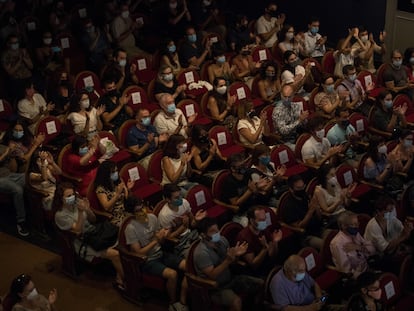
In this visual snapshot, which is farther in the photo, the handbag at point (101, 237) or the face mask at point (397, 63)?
the face mask at point (397, 63)

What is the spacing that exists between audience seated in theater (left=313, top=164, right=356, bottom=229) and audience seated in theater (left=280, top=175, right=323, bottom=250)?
0.61 ft

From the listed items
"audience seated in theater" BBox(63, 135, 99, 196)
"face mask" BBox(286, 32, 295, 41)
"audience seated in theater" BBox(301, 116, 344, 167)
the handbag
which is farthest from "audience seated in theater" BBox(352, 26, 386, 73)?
the handbag

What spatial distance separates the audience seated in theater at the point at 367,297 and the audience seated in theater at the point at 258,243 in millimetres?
796

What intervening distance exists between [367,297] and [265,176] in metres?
1.84

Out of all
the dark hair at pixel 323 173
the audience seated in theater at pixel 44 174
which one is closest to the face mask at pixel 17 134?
the audience seated in theater at pixel 44 174

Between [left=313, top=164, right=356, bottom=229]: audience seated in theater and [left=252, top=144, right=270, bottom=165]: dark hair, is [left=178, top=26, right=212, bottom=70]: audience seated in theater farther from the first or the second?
[left=313, top=164, right=356, bottom=229]: audience seated in theater

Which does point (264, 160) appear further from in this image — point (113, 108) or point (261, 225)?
point (113, 108)

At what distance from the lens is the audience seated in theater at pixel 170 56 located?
30.6 ft

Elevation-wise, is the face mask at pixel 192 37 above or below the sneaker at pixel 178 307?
above

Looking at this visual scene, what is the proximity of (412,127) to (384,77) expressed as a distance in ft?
3.21

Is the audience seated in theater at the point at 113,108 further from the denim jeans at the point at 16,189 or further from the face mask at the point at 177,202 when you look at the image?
the face mask at the point at 177,202

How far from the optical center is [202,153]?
24.8 feet

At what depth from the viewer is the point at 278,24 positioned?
1051cm

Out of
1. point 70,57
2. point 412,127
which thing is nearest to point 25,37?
point 70,57
